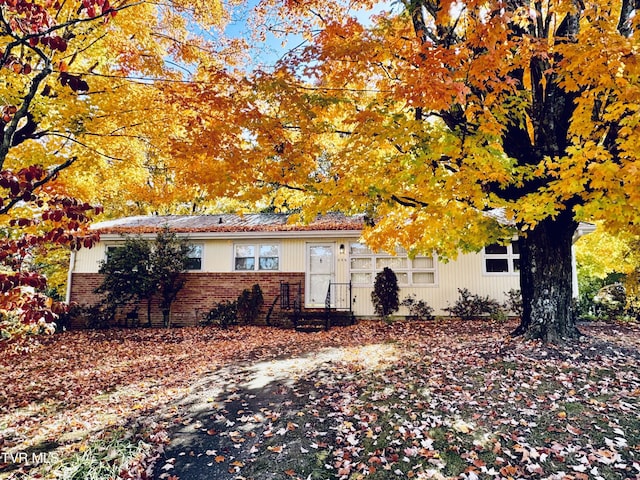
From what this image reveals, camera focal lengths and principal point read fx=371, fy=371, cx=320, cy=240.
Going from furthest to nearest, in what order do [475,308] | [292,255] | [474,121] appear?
[292,255], [475,308], [474,121]

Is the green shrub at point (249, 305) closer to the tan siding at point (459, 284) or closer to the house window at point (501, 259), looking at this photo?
the tan siding at point (459, 284)

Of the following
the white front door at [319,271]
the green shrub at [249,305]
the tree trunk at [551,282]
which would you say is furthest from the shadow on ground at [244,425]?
the white front door at [319,271]

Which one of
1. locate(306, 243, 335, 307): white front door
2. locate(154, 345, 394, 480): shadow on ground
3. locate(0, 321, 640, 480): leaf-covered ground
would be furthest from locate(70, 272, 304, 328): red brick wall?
locate(154, 345, 394, 480): shadow on ground

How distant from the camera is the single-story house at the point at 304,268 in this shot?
1337 centimetres

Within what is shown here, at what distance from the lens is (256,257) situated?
14.4 meters

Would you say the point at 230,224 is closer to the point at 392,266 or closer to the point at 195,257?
the point at 195,257

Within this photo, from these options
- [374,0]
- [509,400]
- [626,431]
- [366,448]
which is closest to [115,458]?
[366,448]

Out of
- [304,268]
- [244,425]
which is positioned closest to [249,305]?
[304,268]

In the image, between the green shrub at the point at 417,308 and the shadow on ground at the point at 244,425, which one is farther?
the green shrub at the point at 417,308

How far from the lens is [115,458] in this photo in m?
4.09

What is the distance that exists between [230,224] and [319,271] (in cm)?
422

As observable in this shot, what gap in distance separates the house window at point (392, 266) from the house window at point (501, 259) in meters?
1.91

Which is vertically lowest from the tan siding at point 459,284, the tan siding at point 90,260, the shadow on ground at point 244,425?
the shadow on ground at point 244,425

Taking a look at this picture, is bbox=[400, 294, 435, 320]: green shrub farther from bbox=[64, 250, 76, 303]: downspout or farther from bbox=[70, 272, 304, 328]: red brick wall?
bbox=[64, 250, 76, 303]: downspout
